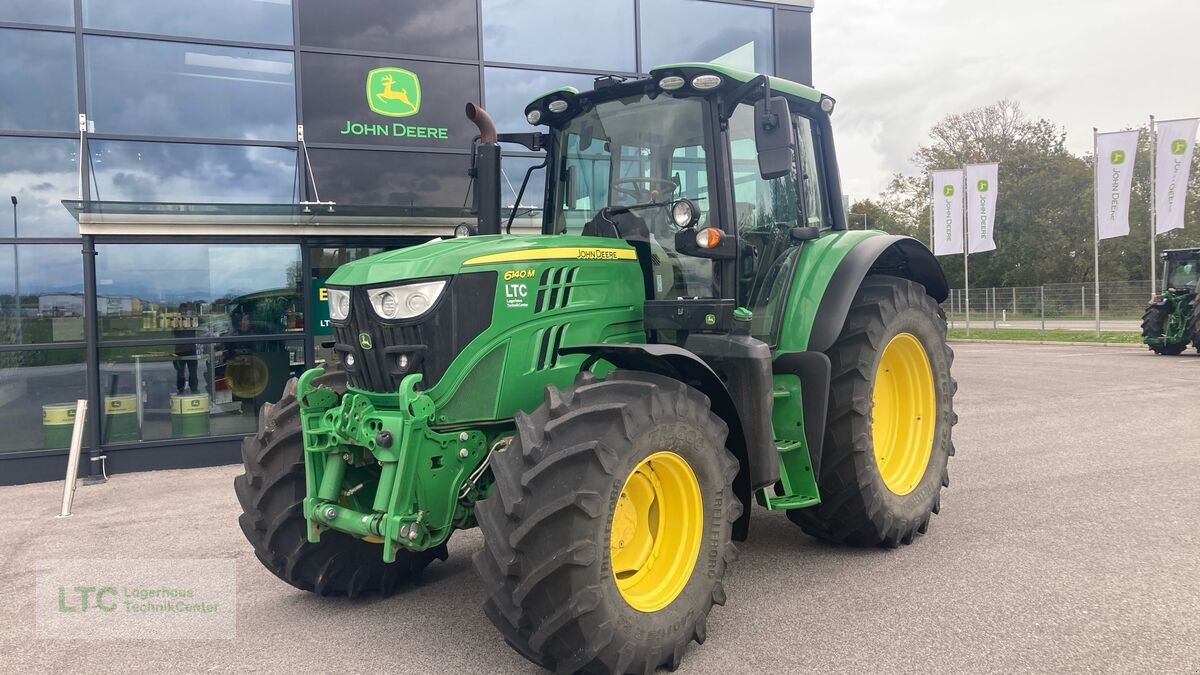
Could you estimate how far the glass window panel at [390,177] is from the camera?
1003cm

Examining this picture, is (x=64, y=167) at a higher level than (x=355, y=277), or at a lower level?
higher

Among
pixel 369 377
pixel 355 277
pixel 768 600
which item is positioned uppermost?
pixel 355 277

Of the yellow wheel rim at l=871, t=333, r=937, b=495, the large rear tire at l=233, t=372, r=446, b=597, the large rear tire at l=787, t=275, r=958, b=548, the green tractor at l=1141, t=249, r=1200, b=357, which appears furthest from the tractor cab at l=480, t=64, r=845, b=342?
the green tractor at l=1141, t=249, r=1200, b=357

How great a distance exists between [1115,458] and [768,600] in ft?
15.9

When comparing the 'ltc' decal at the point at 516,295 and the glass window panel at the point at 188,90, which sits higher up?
the glass window panel at the point at 188,90

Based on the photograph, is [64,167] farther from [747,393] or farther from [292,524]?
[747,393]

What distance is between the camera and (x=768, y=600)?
4230 mm

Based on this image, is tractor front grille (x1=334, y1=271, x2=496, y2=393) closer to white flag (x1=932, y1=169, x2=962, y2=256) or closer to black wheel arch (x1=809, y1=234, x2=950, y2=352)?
black wheel arch (x1=809, y1=234, x2=950, y2=352)

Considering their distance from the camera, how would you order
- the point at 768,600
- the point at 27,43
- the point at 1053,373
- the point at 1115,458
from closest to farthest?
the point at 768,600, the point at 1115,458, the point at 27,43, the point at 1053,373

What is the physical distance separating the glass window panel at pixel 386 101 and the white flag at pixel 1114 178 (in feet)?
68.8

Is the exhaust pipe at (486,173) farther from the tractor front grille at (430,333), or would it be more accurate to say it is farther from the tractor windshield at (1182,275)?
the tractor windshield at (1182,275)

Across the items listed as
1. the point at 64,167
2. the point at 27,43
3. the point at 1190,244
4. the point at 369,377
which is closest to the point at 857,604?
the point at 369,377

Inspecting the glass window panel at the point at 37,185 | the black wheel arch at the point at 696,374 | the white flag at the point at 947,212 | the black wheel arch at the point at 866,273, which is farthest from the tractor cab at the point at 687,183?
the white flag at the point at 947,212

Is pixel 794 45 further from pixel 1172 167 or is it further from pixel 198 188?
pixel 1172 167
